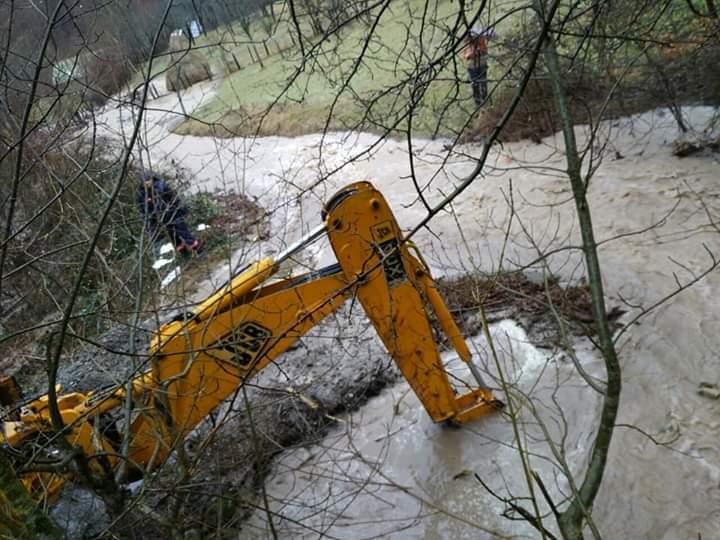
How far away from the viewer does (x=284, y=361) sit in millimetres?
6977

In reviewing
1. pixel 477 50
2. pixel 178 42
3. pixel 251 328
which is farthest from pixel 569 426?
pixel 178 42

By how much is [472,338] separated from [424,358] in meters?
2.23

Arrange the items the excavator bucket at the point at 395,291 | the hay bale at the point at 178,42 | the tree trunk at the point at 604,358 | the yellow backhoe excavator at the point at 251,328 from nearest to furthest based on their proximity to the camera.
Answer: the tree trunk at the point at 604,358, the yellow backhoe excavator at the point at 251,328, the excavator bucket at the point at 395,291, the hay bale at the point at 178,42

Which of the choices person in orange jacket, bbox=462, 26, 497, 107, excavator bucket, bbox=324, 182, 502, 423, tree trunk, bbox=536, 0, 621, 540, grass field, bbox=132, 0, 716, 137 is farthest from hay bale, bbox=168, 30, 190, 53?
tree trunk, bbox=536, 0, 621, 540

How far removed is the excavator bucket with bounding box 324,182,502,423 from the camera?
3641 millimetres

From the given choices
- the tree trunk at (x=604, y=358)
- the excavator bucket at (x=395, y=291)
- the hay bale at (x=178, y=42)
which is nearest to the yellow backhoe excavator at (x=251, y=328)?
the excavator bucket at (x=395, y=291)

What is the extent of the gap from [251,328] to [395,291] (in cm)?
99

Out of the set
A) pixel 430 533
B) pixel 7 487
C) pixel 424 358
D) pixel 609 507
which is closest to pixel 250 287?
pixel 424 358

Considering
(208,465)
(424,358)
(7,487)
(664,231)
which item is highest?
(7,487)

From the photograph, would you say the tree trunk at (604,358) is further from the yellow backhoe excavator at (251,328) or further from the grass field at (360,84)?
the grass field at (360,84)

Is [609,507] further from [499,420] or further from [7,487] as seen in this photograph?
[7,487]

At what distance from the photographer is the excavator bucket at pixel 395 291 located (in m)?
3.64

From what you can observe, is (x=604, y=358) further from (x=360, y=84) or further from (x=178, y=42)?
(x=360, y=84)

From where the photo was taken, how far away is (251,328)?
3713 millimetres
